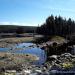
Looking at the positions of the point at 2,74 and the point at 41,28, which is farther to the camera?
the point at 41,28

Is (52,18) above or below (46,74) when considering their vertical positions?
above

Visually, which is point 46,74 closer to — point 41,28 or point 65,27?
point 65,27

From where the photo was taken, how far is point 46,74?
74.4ft

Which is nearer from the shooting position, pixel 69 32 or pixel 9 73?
pixel 9 73

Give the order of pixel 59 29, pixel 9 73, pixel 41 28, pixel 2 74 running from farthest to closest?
1. pixel 41 28
2. pixel 59 29
3. pixel 9 73
4. pixel 2 74

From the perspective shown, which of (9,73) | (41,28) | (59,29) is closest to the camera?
(9,73)

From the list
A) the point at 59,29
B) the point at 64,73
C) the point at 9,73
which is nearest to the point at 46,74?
the point at 64,73

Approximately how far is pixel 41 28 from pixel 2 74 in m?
96.0

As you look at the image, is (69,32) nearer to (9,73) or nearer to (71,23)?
(71,23)

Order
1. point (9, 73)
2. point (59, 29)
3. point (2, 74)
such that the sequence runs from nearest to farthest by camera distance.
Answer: point (2, 74), point (9, 73), point (59, 29)

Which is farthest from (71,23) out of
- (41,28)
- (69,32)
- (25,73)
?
(25,73)

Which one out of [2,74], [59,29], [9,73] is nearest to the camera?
[2,74]

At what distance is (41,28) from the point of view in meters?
117

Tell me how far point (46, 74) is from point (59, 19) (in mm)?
82878
